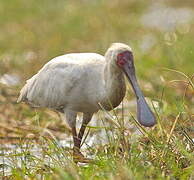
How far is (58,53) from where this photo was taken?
8805 mm

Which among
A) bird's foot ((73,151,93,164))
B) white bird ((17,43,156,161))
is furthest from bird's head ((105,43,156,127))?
bird's foot ((73,151,93,164))

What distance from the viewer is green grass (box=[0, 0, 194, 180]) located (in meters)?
3.72

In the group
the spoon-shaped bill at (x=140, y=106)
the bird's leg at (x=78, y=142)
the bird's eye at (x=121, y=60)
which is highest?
the bird's eye at (x=121, y=60)

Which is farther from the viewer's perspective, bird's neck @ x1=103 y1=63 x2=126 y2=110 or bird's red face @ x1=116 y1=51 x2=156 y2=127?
bird's neck @ x1=103 y1=63 x2=126 y2=110

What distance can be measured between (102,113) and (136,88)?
1.69m

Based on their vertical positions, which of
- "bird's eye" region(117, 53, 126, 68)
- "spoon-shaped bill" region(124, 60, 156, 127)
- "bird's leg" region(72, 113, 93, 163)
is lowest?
"bird's leg" region(72, 113, 93, 163)

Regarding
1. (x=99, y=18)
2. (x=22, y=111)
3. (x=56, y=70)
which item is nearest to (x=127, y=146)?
(x=56, y=70)

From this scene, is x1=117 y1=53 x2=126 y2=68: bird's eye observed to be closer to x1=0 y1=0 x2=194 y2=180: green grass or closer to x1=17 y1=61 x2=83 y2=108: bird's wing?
x1=0 y1=0 x2=194 y2=180: green grass

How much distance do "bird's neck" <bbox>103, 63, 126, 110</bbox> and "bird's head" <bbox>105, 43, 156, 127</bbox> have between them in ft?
0.22

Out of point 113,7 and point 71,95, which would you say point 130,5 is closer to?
point 113,7

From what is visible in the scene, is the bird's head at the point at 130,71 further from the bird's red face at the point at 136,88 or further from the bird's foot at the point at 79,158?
the bird's foot at the point at 79,158

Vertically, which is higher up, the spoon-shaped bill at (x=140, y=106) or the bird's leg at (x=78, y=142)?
the spoon-shaped bill at (x=140, y=106)

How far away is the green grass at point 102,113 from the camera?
3721 mm

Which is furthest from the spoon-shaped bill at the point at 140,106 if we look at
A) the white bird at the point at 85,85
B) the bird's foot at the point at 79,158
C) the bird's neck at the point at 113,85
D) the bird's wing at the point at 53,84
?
the bird's wing at the point at 53,84
